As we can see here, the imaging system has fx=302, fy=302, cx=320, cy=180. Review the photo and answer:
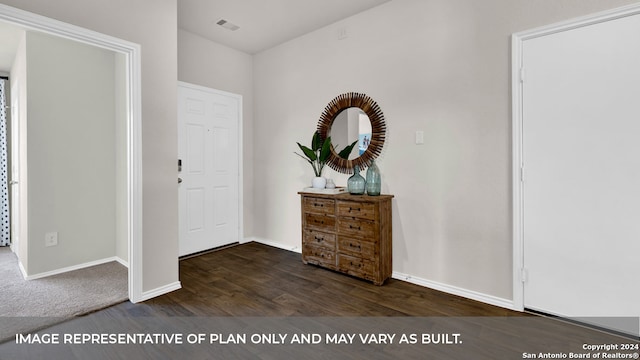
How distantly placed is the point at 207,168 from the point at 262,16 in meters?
1.88

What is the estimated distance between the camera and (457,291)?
2.53 meters

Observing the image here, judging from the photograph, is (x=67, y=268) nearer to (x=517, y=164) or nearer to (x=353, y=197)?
(x=353, y=197)

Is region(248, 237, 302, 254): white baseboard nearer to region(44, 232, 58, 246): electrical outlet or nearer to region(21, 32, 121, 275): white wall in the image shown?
region(21, 32, 121, 275): white wall

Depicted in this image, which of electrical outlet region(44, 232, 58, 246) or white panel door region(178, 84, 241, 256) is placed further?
white panel door region(178, 84, 241, 256)

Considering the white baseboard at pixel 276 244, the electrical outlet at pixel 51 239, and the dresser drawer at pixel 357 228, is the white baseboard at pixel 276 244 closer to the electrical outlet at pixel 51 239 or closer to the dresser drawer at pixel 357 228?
the dresser drawer at pixel 357 228

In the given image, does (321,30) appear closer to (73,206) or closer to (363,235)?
(363,235)

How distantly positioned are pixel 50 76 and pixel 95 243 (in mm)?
1791

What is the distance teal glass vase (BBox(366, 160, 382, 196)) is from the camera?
2.87 m

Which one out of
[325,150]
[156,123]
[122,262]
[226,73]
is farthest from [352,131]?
[122,262]

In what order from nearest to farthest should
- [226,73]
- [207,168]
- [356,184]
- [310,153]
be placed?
[356,184] < [310,153] < [207,168] < [226,73]

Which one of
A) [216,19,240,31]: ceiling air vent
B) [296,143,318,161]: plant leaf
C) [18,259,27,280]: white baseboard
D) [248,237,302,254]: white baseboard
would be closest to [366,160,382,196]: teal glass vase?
[296,143,318,161]: plant leaf

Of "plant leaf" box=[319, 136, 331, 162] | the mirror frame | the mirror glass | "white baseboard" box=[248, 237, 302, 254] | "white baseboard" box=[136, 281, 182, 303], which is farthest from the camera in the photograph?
"white baseboard" box=[248, 237, 302, 254]

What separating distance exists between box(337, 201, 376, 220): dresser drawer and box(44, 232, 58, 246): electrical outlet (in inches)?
114

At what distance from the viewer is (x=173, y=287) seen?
8.61 feet
